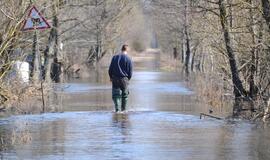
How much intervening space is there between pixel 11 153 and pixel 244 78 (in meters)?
9.62

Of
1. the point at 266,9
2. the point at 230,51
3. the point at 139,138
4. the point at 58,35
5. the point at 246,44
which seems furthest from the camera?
the point at 58,35

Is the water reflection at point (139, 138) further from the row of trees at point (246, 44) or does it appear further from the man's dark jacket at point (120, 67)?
the row of trees at point (246, 44)

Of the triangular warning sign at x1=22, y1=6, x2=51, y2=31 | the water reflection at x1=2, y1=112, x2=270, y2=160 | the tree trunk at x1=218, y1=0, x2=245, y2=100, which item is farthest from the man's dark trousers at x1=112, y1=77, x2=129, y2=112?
the tree trunk at x1=218, y1=0, x2=245, y2=100

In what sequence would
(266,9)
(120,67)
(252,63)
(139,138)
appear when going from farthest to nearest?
(120,67) → (252,63) → (266,9) → (139,138)

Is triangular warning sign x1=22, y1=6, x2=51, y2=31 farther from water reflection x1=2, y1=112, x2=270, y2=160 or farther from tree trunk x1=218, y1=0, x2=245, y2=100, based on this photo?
tree trunk x1=218, y1=0, x2=245, y2=100

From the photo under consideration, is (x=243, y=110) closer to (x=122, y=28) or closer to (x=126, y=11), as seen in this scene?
(x=126, y=11)

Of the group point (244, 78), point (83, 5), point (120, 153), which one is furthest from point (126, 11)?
point (120, 153)

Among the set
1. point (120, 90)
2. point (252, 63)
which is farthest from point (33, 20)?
point (252, 63)

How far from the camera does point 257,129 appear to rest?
13.2 m

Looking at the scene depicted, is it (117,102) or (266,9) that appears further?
(117,102)

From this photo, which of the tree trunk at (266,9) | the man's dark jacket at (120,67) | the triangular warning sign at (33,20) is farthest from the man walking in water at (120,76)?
the tree trunk at (266,9)

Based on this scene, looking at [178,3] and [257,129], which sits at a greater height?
[178,3]

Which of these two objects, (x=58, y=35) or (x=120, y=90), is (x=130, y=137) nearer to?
(x=120, y=90)

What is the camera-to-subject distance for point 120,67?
57.6 ft
